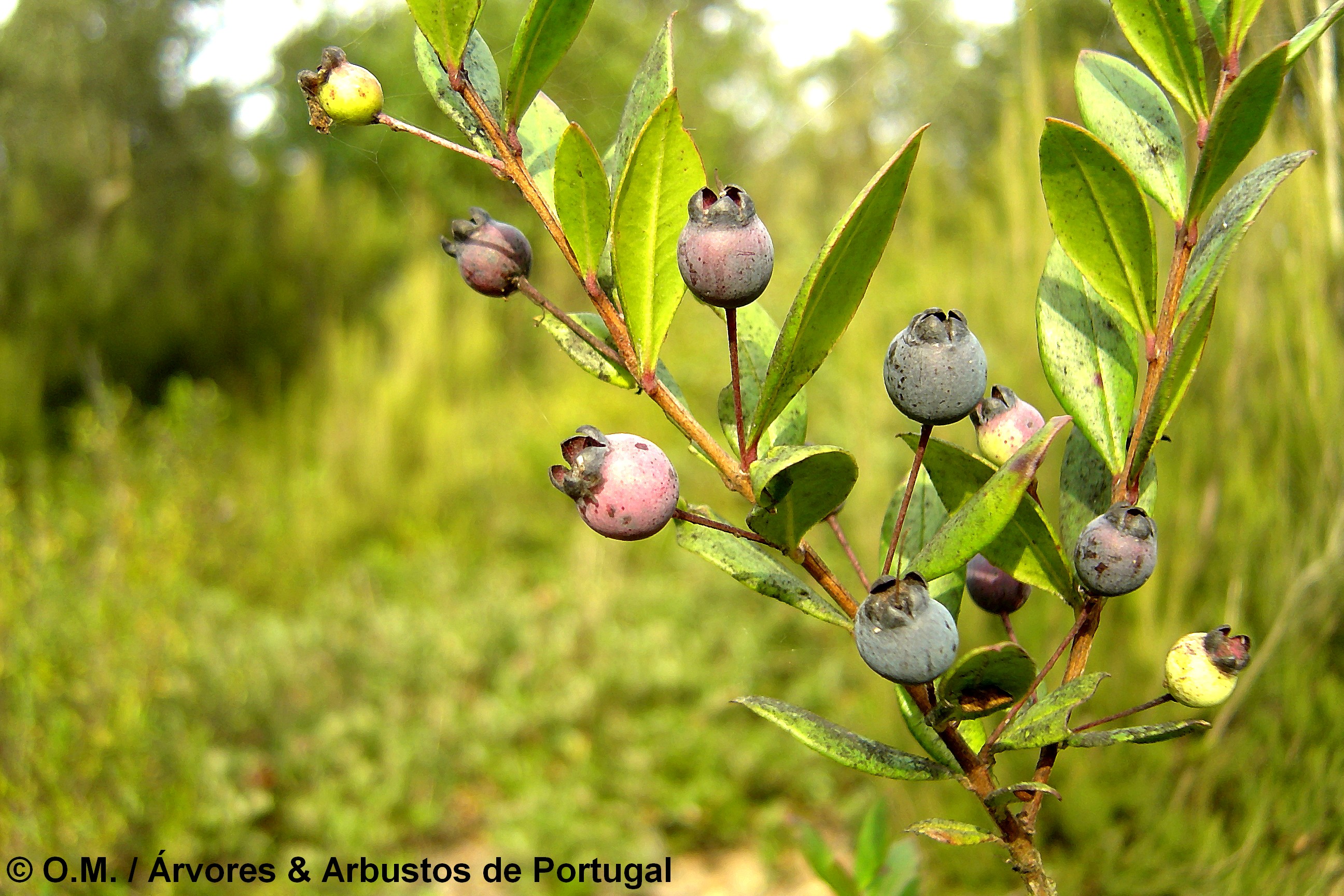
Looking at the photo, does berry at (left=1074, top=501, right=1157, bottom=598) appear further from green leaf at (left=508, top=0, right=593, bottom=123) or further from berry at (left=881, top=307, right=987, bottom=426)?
green leaf at (left=508, top=0, right=593, bottom=123)

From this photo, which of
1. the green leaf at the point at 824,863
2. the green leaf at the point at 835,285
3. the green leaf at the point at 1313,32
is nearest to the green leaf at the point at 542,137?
the green leaf at the point at 835,285

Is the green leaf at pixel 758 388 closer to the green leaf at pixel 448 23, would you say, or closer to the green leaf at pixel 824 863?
the green leaf at pixel 448 23

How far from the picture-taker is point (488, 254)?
1.09ft

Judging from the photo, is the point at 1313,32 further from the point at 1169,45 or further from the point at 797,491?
the point at 797,491

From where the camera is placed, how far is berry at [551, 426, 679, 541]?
0.83 ft

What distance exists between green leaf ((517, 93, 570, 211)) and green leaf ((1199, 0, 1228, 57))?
0.71 feet

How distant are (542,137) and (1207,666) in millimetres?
291

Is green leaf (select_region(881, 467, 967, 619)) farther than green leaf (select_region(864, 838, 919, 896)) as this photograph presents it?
No

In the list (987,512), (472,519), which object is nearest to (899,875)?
(987,512)

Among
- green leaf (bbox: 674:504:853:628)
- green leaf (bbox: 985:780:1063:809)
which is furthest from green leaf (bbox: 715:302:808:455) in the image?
green leaf (bbox: 985:780:1063:809)

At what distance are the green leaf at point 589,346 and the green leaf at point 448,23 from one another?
3.6 inches

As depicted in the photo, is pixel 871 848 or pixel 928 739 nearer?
pixel 928 739

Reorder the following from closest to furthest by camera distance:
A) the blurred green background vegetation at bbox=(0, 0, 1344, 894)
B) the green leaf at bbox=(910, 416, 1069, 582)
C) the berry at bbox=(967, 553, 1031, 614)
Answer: the green leaf at bbox=(910, 416, 1069, 582), the berry at bbox=(967, 553, 1031, 614), the blurred green background vegetation at bbox=(0, 0, 1344, 894)

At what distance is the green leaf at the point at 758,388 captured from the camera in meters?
0.33
